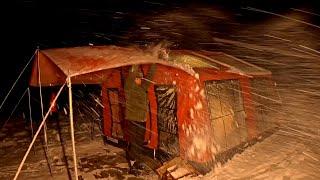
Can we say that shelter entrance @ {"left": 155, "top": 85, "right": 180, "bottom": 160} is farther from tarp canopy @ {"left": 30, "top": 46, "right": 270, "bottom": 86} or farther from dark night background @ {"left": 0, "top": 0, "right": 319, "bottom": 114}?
dark night background @ {"left": 0, "top": 0, "right": 319, "bottom": 114}

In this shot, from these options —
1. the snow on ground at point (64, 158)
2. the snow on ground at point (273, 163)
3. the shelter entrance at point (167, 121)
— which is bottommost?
the snow on ground at point (64, 158)

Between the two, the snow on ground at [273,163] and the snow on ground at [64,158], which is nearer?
the snow on ground at [273,163]

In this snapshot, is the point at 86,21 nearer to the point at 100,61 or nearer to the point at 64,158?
the point at 64,158

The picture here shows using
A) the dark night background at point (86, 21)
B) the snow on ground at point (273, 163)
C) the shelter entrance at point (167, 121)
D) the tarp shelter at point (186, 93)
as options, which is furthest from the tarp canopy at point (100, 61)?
the dark night background at point (86, 21)

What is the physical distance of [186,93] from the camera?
6273mm

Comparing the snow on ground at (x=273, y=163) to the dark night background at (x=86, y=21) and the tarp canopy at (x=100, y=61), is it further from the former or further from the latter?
the dark night background at (x=86, y=21)

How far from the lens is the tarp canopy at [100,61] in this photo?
211 inches

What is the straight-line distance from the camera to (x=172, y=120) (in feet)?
21.8

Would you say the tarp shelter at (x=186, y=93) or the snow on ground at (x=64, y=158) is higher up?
the tarp shelter at (x=186, y=93)

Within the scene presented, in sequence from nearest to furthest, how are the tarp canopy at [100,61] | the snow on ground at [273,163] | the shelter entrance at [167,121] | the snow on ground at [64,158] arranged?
the tarp canopy at [100,61] < the snow on ground at [273,163] < the shelter entrance at [167,121] < the snow on ground at [64,158]

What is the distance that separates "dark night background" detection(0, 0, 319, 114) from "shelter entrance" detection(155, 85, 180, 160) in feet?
48.9

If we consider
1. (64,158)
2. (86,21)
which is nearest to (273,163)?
(64,158)

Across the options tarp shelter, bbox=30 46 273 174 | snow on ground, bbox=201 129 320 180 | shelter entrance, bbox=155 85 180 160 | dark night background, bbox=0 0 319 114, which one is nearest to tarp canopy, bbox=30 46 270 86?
tarp shelter, bbox=30 46 273 174

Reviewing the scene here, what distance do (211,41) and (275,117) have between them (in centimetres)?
1653
